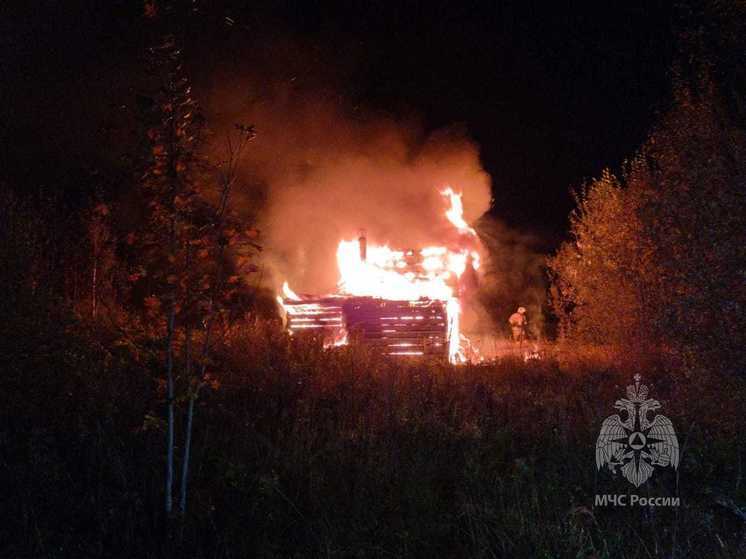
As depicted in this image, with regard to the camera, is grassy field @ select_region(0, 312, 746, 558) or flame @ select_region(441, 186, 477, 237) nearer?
grassy field @ select_region(0, 312, 746, 558)

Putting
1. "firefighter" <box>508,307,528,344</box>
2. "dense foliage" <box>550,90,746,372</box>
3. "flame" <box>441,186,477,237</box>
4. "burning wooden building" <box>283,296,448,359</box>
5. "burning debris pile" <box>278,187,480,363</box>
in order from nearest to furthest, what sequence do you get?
"dense foliage" <box>550,90,746,372</box> < "burning wooden building" <box>283,296,448,359</box> < "burning debris pile" <box>278,187,480,363</box> < "firefighter" <box>508,307,528,344</box> < "flame" <box>441,186,477,237</box>

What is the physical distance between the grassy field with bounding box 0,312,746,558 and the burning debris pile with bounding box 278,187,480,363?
192 inches

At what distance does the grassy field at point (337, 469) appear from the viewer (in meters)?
5.15

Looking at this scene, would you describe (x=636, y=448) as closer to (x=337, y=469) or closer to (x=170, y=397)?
(x=337, y=469)

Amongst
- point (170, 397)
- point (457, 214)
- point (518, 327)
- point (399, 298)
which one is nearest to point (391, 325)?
point (399, 298)

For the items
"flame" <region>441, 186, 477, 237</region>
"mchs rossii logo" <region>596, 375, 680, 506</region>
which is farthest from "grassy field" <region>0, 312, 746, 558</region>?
"flame" <region>441, 186, 477, 237</region>

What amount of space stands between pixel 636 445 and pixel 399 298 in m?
8.93

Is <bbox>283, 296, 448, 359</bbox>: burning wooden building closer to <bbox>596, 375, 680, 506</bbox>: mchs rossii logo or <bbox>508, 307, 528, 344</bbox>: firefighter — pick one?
<bbox>508, 307, 528, 344</bbox>: firefighter

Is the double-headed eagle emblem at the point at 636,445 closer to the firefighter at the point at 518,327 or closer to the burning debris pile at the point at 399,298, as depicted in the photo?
the burning debris pile at the point at 399,298

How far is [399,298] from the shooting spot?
15.4 meters

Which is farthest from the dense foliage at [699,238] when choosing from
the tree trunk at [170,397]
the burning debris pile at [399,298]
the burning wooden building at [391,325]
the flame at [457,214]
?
the flame at [457,214]

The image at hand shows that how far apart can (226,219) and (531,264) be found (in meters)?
21.5

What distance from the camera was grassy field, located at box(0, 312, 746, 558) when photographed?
5.15 meters

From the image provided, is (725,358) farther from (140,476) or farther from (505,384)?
(140,476)
